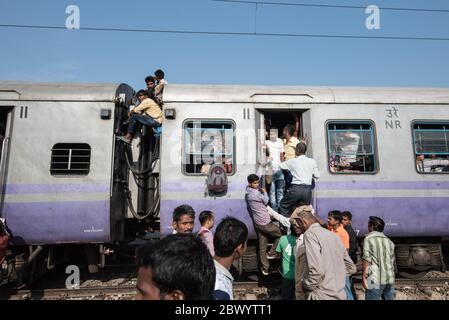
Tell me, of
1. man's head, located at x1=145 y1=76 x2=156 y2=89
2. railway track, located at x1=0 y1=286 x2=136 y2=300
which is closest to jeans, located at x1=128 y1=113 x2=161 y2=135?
man's head, located at x1=145 y1=76 x2=156 y2=89

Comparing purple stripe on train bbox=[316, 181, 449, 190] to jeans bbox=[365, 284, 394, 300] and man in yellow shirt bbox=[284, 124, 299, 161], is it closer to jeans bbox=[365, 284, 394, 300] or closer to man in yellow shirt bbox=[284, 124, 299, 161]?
man in yellow shirt bbox=[284, 124, 299, 161]

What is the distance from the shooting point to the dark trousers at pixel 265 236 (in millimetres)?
5367

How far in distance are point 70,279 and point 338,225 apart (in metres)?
5.35

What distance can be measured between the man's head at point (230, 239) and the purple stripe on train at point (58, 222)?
351cm

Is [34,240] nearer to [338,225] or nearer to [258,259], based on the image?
[258,259]

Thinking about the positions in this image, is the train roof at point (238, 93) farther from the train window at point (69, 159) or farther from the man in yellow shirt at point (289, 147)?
the train window at point (69, 159)

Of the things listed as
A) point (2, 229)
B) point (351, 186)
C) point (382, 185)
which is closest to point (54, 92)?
point (2, 229)

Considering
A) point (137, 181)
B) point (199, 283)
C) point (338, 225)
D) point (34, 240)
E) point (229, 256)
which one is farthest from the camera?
point (137, 181)

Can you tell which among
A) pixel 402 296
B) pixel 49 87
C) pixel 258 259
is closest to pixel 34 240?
pixel 49 87

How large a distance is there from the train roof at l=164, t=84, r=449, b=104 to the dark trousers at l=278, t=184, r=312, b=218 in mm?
1772

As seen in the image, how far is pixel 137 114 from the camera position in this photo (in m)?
5.96

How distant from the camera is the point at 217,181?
5.49 meters

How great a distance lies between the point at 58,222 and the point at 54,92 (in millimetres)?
2397

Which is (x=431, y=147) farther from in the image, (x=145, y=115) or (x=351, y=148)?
(x=145, y=115)
